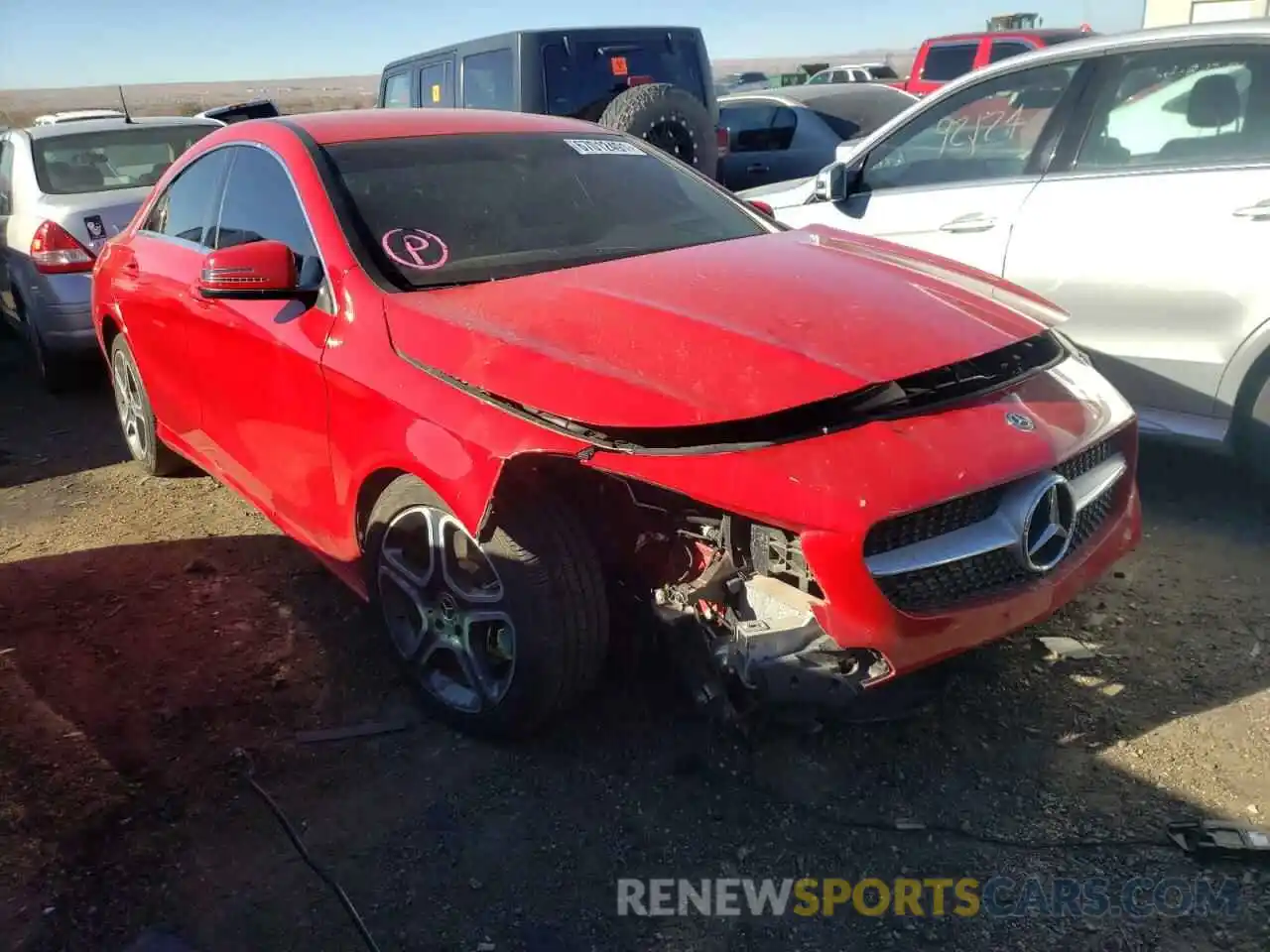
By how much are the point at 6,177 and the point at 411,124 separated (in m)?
5.04

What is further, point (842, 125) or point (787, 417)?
point (842, 125)

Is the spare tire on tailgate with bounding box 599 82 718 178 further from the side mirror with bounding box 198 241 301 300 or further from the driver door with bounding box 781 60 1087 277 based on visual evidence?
the side mirror with bounding box 198 241 301 300

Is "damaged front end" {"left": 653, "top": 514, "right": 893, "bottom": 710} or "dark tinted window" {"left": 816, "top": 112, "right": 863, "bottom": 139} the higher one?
"dark tinted window" {"left": 816, "top": 112, "right": 863, "bottom": 139}

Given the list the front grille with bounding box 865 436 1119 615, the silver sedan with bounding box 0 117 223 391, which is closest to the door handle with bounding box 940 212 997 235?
the front grille with bounding box 865 436 1119 615

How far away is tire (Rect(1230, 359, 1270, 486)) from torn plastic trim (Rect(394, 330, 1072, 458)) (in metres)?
1.70

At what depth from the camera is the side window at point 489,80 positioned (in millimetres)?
7879

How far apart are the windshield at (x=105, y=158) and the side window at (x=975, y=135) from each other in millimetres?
4707

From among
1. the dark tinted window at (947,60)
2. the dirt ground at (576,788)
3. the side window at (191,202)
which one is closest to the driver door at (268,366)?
the side window at (191,202)

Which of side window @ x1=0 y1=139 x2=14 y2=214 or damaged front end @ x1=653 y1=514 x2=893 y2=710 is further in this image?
side window @ x1=0 y1=139 x2=14 y2=214

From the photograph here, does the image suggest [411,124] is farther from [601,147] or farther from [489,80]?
[489,80]

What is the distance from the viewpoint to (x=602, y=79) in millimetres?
7973

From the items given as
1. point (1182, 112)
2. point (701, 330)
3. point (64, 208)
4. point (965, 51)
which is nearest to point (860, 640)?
point (701, 330)

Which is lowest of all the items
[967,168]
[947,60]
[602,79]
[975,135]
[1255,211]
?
[1255,211]

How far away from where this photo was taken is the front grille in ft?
7.41
